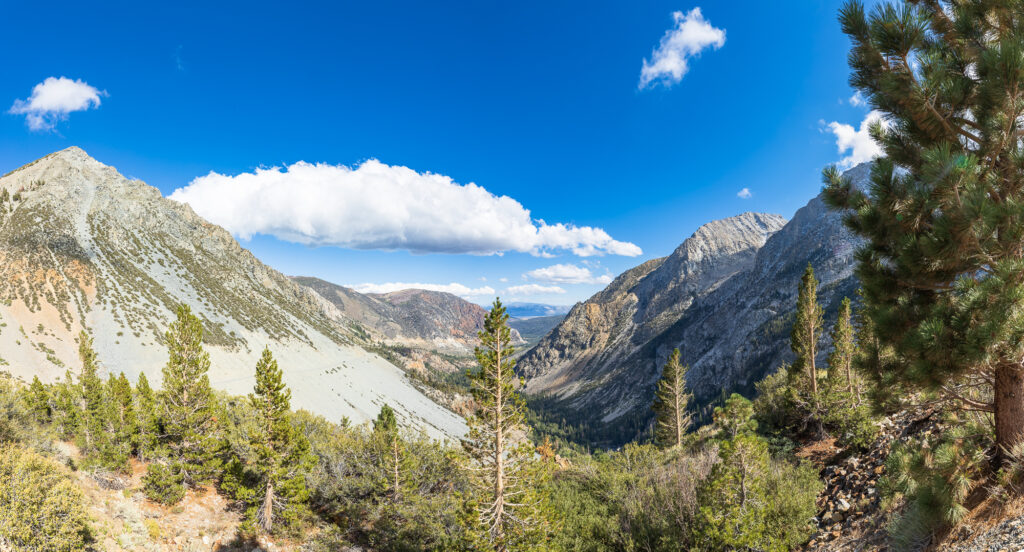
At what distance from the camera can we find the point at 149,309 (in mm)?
74188

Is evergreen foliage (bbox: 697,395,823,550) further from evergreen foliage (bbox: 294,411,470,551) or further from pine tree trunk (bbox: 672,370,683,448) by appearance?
pine tree trunk (bbox: 672,370,683,448)

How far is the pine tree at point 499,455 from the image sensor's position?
46.5 feet

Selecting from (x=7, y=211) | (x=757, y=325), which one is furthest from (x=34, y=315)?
(x=757, y=325)

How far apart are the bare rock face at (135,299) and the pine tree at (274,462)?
51.0m

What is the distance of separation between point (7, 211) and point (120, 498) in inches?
4003

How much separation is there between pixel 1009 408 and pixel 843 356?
2119 cm

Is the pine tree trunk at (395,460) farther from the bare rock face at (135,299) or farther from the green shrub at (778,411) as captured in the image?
the bare rock face at (135,299)

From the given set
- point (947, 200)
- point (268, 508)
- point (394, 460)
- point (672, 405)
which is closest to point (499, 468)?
point (394, 460)

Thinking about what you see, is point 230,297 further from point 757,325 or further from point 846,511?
point 757,325

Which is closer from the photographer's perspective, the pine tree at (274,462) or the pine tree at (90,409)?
the pine tree at (274,462)

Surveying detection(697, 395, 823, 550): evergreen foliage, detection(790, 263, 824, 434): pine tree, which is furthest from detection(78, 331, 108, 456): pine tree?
detection(790, 263, 824, 434): pine tree

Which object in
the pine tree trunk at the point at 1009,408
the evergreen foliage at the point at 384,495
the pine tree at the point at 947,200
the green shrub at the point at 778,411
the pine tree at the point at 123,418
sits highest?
the pine tree at the point at 947,200

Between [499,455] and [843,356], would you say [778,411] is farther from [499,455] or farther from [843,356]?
[499,455]

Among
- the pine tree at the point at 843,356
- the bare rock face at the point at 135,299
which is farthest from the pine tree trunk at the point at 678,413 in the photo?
the bare rock face at the point at 135,299
